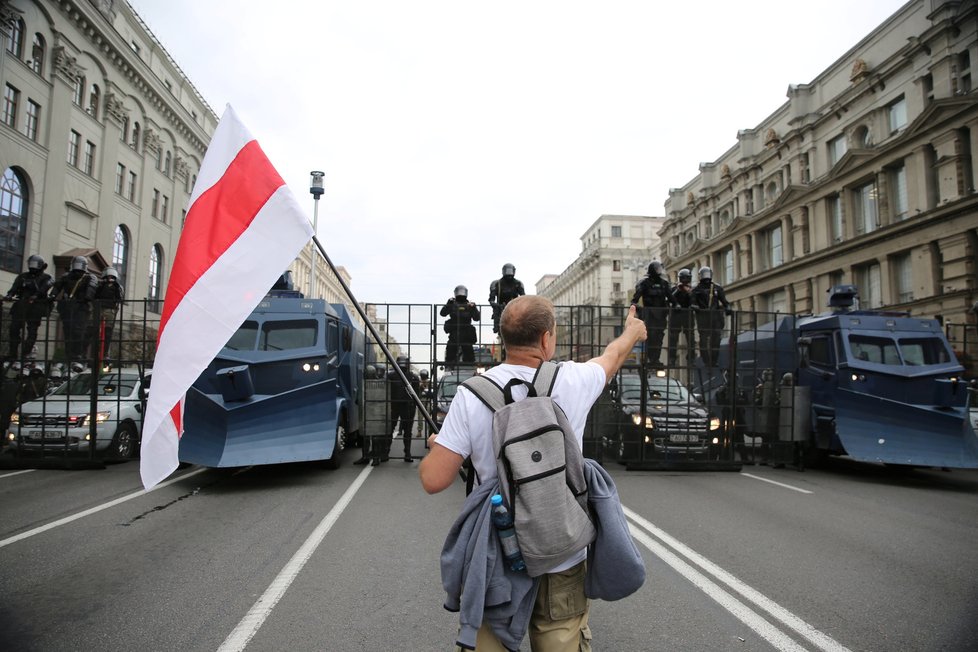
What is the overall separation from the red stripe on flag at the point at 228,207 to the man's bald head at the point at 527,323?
169 centimetres

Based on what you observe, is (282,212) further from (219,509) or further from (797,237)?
(797,237)

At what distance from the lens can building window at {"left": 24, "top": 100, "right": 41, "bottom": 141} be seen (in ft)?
90.4

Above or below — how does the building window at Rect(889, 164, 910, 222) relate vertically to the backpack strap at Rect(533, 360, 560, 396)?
above

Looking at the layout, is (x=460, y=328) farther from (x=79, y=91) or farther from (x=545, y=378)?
(x=79, y=91)

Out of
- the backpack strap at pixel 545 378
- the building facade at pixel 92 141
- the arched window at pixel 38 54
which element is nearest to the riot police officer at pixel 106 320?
the backpack strap at pixel 545 378

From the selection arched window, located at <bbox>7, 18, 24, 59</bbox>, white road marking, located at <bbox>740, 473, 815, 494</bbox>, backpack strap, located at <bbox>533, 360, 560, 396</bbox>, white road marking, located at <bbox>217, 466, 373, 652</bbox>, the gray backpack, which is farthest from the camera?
arched window, located at <bbox>7, 18, 24, 59</bbox>

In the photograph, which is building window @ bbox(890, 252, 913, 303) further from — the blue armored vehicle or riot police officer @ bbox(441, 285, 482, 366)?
the blue armored vehicle

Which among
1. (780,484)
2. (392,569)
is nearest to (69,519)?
(392,569)

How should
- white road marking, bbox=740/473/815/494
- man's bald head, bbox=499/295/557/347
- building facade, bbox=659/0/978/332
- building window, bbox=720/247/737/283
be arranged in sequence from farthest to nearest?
building window, bbox=720/247/737/283 < building facade, bbox=659/0/978/332 < white road marking, bbox=740/473/815/494 < man's bald head, bbox=499/295/557/347

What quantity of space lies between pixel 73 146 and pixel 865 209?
43.5 meters

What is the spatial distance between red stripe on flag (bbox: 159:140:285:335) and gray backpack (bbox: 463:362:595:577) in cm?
196

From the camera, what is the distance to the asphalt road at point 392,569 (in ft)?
12.4

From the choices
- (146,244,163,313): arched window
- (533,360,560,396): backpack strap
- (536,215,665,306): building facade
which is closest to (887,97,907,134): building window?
(533,360,560,396): backpack strap

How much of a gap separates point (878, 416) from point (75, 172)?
3746cm
